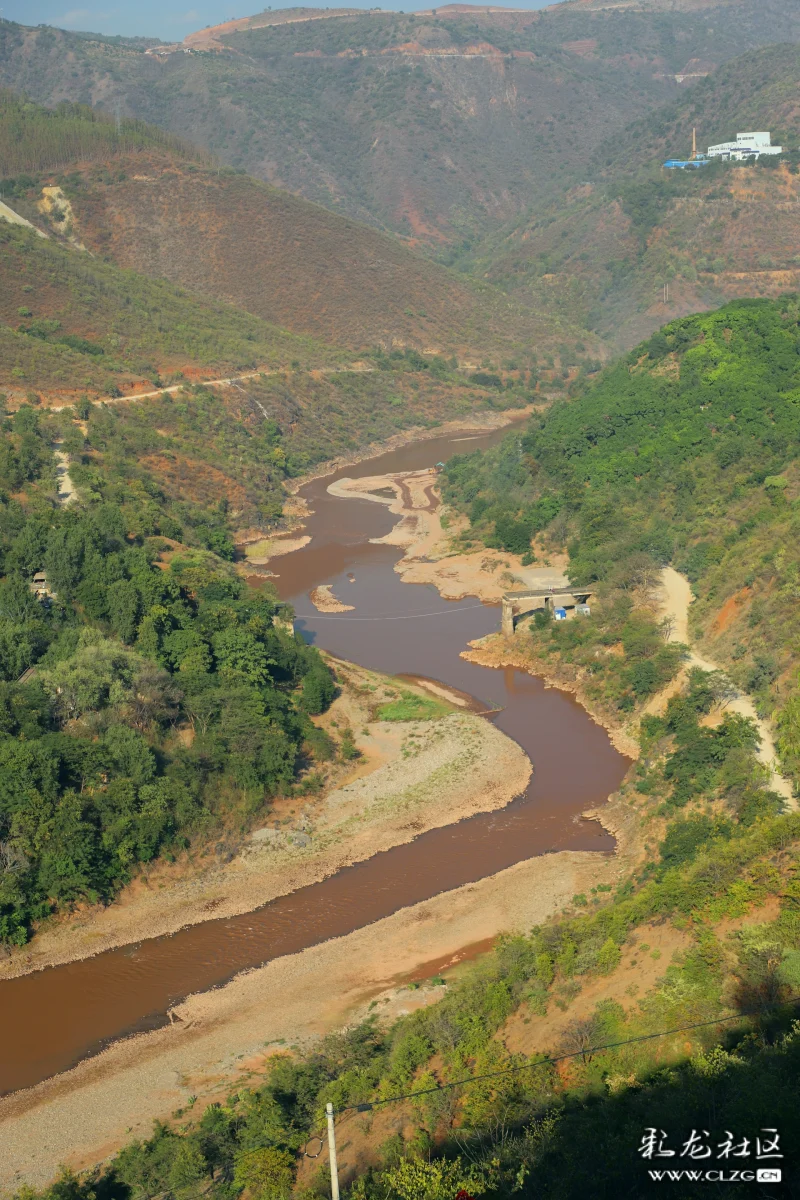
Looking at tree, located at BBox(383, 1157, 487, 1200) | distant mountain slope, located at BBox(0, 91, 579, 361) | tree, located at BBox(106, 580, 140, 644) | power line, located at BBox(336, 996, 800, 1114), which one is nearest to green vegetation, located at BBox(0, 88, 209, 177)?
distant mountain slope, located at BBox(0, 91, 579, 361)

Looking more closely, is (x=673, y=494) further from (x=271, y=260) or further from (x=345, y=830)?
(x=271, y=260)

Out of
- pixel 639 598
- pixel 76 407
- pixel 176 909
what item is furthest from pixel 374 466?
pixel 176 909

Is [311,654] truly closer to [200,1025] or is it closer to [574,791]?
[574,791]

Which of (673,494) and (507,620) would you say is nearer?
(507,620)

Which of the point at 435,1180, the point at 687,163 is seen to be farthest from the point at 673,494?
the point at 687,163

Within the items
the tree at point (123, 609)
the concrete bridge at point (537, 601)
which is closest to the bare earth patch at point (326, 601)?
the concrete bridge at point (537, 601)

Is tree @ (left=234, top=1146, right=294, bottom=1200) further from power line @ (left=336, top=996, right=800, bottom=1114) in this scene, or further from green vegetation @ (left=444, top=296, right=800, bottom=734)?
green vegetation @ (left=444, top=296, right=800, bottom=734)

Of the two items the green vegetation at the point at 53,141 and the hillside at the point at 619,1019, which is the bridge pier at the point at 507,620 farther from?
Answer: the green vegetation at the point at 53,141

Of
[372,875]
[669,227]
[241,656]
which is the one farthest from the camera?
[669,227]
